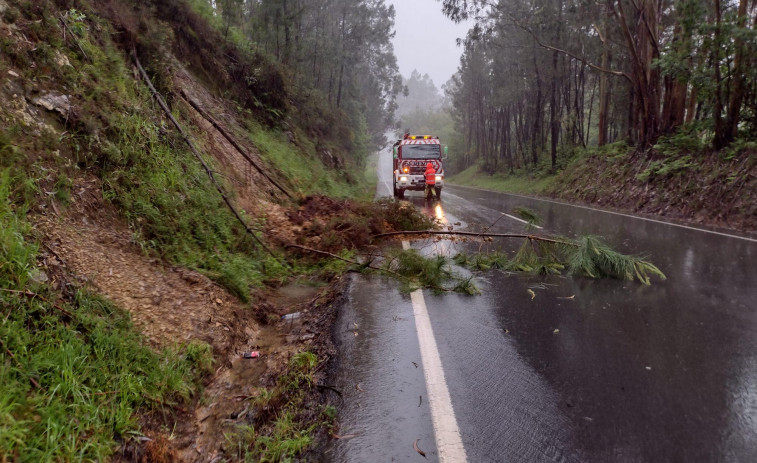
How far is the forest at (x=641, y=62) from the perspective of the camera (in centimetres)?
1426

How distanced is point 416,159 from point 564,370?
16078 mm

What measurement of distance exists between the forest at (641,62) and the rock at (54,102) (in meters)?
16.2

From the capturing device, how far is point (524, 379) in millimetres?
3625

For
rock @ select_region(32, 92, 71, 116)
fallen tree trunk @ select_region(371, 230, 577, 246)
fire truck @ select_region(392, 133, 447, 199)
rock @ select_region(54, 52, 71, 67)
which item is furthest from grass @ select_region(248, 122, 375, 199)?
rock @ select_region(32, 92, 71, 116)

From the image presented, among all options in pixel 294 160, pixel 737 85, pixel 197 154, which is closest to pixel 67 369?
pixel 197 154

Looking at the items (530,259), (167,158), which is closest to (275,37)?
(167,158)

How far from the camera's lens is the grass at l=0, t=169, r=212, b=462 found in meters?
2.40

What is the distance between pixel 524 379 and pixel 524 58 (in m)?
33.1

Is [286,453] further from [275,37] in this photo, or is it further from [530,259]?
[275,37]

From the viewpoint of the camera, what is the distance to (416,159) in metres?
19.3

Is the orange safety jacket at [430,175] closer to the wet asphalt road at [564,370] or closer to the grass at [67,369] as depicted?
the wet asphalt road at [564,370]

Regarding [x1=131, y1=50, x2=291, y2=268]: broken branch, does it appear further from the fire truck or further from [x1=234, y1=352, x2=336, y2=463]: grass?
the fire truck

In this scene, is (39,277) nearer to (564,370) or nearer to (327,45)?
(564,370)

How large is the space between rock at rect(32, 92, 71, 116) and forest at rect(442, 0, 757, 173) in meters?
16.2
